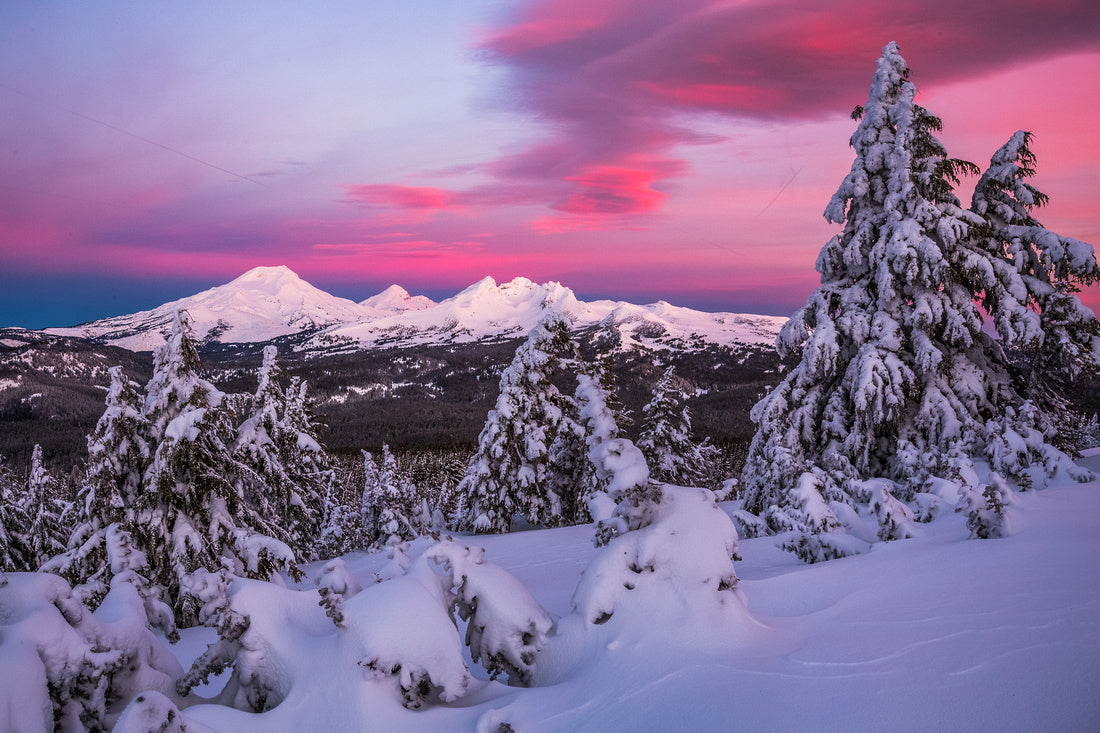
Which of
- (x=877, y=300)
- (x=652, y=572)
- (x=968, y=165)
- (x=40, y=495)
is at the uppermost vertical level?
(x=968, y=165)

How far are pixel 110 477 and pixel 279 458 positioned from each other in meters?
13.2

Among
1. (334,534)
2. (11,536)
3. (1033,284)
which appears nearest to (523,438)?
(334,534)

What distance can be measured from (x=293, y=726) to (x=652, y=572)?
2.57 meters

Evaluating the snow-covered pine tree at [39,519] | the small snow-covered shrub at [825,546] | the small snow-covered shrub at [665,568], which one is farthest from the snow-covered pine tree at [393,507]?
the small snow-covered shrub at [665,568]

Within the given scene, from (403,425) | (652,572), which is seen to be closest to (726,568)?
(652,572)

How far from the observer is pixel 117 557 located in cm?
985

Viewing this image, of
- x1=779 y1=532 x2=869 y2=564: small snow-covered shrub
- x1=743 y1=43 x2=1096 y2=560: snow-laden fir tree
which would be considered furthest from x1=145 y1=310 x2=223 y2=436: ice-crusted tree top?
x1=743 y1=43 x2=1096 y2=560: snow-laden fir tree

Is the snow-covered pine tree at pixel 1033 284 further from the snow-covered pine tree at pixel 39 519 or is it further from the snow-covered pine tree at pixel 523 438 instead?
the snow-covered pine tree at pixel 39 519

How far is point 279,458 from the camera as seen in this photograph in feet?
82.6

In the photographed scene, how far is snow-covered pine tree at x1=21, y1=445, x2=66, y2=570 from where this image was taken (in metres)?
23.0

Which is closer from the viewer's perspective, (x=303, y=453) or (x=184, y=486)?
(x=184, y=486)

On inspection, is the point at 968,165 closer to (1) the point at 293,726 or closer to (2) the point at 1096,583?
(2) the point at 1096,583

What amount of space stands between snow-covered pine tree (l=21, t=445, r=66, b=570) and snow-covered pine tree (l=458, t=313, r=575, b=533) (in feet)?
54.1

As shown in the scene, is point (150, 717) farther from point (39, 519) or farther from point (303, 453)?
point (39, 519)
